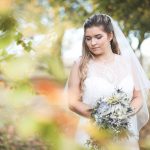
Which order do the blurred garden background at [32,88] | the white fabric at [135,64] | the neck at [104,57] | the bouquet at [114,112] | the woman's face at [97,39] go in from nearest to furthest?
the blurred garden background at [32,88] → the bouquet at [114,112] → the woman's face at [97,39] → the neck at [104,57] → the white fabric at [135,64]

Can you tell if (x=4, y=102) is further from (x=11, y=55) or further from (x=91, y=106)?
(x=91, y=106)

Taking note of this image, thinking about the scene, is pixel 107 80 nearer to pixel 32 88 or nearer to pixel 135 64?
pixel 135 64

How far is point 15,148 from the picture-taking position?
725cm

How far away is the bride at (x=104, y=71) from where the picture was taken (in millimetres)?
4426

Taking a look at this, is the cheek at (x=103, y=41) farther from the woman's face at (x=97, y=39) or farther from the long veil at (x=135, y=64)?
the long veil at (x=135, y=64)

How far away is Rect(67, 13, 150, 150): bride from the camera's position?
14.5 ft

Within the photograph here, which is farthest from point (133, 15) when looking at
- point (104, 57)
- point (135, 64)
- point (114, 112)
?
point (114, 112)

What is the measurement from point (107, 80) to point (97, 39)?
0.42 m

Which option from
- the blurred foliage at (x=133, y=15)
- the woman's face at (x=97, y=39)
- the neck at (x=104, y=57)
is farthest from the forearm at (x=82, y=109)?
the blurred foliage at (x=133, y=15)

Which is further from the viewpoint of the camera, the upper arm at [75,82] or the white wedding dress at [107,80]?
the white wedding dress at [107,80]

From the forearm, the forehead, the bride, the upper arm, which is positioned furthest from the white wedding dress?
the forehead

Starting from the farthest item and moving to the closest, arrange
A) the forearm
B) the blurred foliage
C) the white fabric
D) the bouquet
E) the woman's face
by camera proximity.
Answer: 1. the blurred foliage
2. the white fabric
3. the woman's face
4. the forearm
5. the bouquet

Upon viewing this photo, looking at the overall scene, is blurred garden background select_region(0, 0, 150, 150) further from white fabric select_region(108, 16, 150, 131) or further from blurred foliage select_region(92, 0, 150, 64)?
blurred foliage select_region(92, 0, 150, 64)

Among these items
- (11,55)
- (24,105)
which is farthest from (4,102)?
(11,55)
